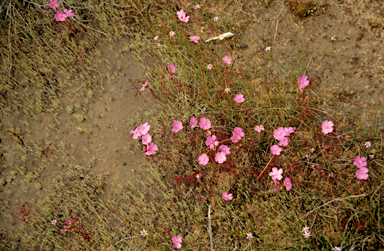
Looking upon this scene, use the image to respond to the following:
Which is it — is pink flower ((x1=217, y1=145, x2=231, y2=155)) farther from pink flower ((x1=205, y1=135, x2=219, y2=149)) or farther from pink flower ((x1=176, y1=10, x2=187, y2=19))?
pink flower ((x1=176, y1=10, x2=187, y2=19))

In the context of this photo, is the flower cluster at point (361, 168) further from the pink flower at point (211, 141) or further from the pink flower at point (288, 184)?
the pink flower at point (211, 141)

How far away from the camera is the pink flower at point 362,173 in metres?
2.15

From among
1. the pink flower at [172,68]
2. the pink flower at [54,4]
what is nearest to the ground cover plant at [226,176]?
the pink flower at [172,68]

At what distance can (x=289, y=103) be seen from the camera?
279 centimetres

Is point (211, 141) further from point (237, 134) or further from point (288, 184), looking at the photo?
point (288, 184)

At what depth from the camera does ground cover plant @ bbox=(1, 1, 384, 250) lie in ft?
7.50

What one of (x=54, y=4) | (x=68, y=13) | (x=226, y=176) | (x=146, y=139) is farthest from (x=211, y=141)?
(x=54, y=4)

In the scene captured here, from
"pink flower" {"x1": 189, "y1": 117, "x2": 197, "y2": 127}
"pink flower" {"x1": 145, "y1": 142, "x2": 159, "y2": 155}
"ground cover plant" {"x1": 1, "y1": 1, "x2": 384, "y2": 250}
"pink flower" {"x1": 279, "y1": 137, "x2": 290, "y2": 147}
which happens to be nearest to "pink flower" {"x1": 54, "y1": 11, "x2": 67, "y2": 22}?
"ground cover plant" {"x1": 1, "y1": 1, "x2": 384, "y2": 250}

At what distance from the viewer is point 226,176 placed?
2.68 metres

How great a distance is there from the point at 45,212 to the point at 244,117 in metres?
2.62

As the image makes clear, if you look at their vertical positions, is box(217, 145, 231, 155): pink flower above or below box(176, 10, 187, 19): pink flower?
below

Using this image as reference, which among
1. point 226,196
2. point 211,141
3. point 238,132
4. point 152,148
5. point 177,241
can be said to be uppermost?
point 238,132

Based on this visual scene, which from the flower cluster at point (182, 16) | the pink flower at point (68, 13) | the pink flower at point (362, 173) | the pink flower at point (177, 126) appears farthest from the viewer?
the pink flower at point (68, 13)

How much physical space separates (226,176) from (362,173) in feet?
4.03
